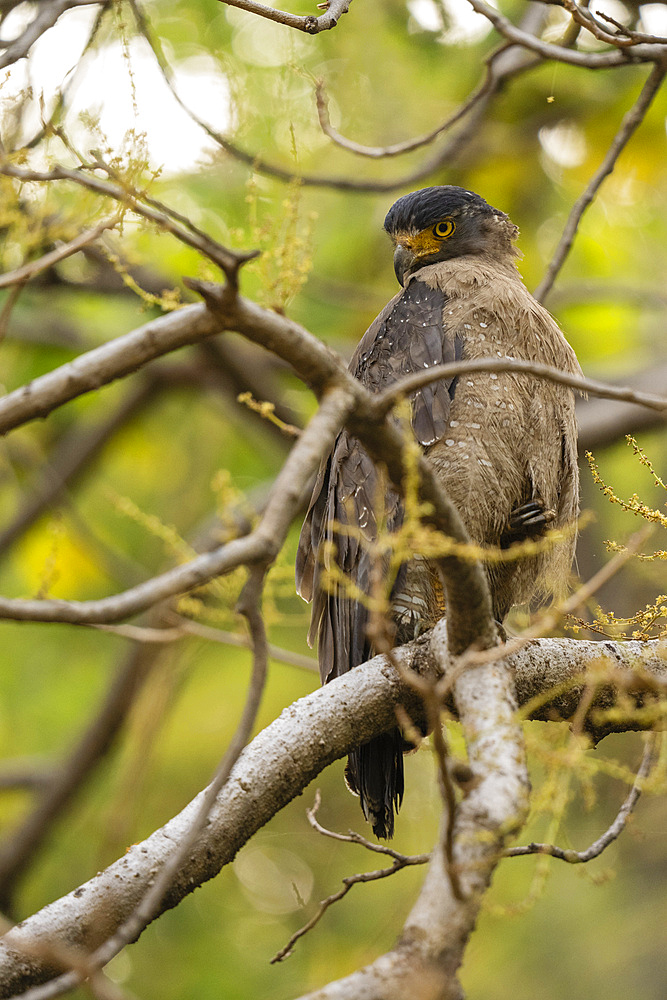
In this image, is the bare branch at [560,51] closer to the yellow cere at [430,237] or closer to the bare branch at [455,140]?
the bare branch at [455,140]

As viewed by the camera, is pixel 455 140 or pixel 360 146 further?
pixel 455 140

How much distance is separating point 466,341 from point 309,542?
0.94m

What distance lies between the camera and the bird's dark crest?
397 centimetres

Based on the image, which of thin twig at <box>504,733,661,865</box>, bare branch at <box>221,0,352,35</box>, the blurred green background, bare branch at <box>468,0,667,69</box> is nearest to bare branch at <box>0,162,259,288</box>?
bare branch at <box>221,0,352,35</box>

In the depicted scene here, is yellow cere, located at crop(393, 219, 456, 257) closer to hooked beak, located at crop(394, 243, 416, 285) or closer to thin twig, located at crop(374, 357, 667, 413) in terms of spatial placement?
hooked beak, located at crop(394, 243, 416, 285)

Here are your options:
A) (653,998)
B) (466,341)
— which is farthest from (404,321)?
(653,998)

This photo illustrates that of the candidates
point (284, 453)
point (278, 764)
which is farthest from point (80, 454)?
point (278, 764)

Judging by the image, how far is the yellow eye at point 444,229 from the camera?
4004 millimetres

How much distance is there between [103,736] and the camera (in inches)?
244

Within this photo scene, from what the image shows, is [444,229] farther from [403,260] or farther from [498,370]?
[498,370]

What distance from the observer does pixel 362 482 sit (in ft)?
11.0

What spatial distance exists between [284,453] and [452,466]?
3.78 meters

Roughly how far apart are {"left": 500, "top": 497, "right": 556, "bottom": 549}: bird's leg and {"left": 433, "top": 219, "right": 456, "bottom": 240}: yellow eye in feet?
4.42

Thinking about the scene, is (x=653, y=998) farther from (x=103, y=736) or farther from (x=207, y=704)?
(x=103, y=736)
